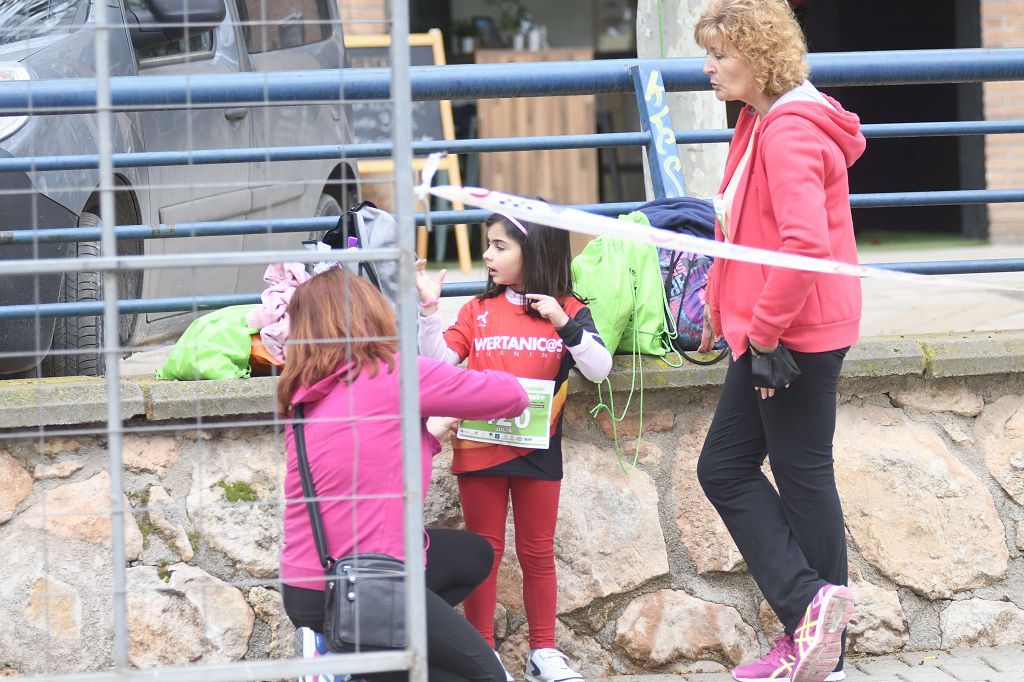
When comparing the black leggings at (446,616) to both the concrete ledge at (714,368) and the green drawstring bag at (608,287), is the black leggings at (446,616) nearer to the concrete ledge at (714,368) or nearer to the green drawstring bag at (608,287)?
the concrete ledge at (714,368)

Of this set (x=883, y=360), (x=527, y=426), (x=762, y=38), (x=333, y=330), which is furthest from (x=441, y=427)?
(x=883, y=360)

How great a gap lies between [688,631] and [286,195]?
10.8 ft

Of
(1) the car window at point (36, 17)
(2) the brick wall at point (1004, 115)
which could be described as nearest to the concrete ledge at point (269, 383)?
(1) the car window at point (36, 17)

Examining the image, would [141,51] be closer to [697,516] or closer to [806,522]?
[697,516]

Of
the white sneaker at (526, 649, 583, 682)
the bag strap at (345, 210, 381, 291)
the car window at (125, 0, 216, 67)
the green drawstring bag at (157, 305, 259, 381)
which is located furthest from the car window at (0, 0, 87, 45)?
the white sneaker at (526, 649, 583, 682)

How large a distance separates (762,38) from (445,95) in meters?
1.13

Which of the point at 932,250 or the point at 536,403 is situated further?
the point at 932,250

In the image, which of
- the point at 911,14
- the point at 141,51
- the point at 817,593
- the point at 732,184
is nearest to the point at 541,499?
the point at 817,593

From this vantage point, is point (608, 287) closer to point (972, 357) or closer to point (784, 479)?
point (784, 479)

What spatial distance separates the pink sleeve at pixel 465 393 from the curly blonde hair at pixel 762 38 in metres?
0.95

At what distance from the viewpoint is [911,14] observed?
41.0 feet

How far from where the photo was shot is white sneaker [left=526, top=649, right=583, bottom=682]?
3.35 meters

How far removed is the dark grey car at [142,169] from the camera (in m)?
4.00

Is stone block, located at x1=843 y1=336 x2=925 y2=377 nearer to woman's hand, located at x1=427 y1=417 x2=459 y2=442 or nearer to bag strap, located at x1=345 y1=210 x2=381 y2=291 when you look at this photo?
woman's hand, located at x1=427 y1=417 x2=459 y2=442
